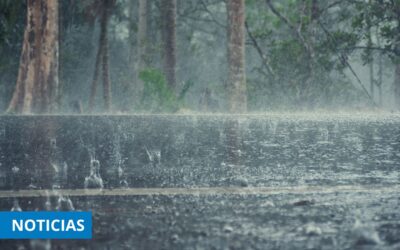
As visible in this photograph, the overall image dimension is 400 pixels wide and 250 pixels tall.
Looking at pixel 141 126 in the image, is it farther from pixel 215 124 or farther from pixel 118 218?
pixel 118 218

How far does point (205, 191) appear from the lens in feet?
7.39

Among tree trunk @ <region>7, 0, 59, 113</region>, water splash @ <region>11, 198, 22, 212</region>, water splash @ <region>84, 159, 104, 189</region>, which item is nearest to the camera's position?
water splash @ <region>11, 198, 22, 212</region>

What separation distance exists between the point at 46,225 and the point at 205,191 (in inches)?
31.5

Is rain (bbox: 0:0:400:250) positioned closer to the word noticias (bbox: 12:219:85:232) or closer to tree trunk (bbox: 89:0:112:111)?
the word noticias (bbox: 12:219:85:232)

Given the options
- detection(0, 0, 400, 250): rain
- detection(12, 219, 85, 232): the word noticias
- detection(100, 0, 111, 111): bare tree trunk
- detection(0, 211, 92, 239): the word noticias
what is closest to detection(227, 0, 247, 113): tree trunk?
detection(0, 0, 400, 250): rain

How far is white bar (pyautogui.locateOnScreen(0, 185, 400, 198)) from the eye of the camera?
2197mm

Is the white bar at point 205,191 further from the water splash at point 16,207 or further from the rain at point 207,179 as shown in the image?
the water splash at point 16,207

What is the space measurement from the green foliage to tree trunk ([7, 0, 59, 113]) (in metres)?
2.12

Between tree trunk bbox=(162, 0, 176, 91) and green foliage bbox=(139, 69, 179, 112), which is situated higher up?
tree trunk bbox=(162, 0, 176, 91)

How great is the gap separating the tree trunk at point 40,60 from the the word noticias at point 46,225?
38.7 feet

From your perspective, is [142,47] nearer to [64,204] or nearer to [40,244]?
[64,204]

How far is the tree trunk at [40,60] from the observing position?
13.4 meters

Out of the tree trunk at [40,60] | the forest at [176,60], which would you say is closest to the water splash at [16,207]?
the forest at [176,60]

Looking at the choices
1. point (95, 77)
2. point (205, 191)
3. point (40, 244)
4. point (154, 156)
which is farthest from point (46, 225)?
point (95, 77)
